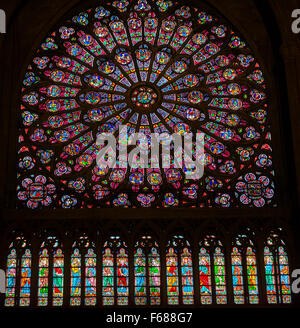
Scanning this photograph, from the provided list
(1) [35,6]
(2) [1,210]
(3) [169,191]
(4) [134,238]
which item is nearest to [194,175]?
(3) [169,191]

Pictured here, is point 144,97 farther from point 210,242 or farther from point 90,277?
point 90,277

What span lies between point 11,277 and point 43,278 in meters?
0.58

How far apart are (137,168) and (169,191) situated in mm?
829

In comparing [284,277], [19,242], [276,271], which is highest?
[19,242]

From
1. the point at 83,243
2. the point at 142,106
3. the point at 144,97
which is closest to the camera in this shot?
the point at 83,243

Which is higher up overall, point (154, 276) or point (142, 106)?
point (142, 106)

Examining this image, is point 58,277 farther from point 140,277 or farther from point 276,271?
point 276,271

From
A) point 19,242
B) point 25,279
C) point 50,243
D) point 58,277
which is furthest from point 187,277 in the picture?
point 19,242

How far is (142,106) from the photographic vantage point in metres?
14.6

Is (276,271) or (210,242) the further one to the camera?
(210,242)

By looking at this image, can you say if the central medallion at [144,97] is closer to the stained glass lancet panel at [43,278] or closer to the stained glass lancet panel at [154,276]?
the stained glass lancet panel at [154,276]

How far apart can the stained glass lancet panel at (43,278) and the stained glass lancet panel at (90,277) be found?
2.38 feet

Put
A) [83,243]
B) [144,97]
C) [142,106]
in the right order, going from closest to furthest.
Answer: [83,243], [142,106], [144,97]

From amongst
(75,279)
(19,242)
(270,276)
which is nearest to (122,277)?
(75,279)
